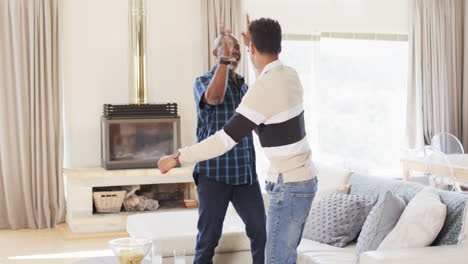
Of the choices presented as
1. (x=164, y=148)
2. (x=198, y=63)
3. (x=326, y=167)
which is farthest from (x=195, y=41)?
(x=326, y=167)

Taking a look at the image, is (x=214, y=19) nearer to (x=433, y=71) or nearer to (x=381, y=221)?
(x=433, y=71)

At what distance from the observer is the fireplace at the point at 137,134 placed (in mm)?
5336

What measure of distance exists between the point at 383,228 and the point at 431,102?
4.45 m

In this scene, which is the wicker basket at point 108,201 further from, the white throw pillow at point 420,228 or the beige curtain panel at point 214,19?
the white throw pillow at point 420,228

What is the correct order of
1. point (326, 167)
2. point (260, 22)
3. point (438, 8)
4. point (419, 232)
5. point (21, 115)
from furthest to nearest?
point (438, 8), point (21, 115), point (326, 167), point (419, 232), point (260, 22)

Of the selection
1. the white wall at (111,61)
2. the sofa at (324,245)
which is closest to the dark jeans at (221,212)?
the sofa at (324,245)

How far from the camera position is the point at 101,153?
18.8ft

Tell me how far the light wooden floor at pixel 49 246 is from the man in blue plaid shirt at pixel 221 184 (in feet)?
5.86

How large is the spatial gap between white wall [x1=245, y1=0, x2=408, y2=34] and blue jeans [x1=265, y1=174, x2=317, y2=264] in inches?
166

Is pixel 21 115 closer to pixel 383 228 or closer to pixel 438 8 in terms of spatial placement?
pixel 383 228

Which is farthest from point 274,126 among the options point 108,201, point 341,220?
point 108,201

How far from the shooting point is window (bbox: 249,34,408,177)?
6477 millimetres

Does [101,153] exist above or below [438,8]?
below

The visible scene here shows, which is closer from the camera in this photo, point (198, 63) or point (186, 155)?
point (186, 155)
